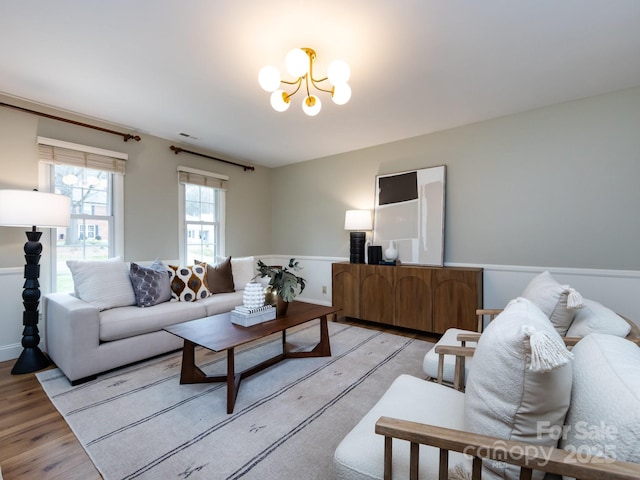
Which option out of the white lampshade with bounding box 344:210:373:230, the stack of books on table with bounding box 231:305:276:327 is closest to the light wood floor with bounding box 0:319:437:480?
the stack of books on table with bounding box 231:305:276:327

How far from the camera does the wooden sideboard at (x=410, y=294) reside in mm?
3082

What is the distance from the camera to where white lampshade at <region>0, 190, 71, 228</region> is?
90.7 inches

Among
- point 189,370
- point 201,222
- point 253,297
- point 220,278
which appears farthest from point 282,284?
point 201,222

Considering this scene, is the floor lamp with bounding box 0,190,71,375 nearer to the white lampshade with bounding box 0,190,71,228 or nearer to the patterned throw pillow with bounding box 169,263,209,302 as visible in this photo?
the white lampshade with bounding box 0,190,71,228

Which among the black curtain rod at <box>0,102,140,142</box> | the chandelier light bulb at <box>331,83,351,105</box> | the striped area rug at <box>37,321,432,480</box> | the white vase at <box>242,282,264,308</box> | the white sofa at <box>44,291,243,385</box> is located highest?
the black curtain rod at <box>0,102,140,142</box>

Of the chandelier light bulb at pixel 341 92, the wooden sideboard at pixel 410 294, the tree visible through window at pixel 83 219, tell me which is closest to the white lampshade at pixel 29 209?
the tree visible through window at pixel 83 219

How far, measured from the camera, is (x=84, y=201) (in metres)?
3.20

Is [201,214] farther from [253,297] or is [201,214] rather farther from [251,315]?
[251,315]

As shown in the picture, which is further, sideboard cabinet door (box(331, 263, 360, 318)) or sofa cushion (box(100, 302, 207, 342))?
sideboard cabinet door (box(331, 263, 360, 318))

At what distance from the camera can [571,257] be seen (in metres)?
2.90

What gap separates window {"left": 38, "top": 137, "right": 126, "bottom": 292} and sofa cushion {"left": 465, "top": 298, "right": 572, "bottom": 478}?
3.75 metres

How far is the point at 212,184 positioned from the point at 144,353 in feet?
8.14

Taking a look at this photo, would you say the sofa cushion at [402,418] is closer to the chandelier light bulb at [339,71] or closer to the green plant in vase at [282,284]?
the green plant in vase at [282,284]

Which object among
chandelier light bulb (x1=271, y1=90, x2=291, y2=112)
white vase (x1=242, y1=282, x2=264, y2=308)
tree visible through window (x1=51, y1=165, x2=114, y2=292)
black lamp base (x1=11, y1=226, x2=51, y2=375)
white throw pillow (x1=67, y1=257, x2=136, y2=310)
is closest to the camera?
chandelier light bulb (x1=271, y1=90, x2=291, y2=112)
